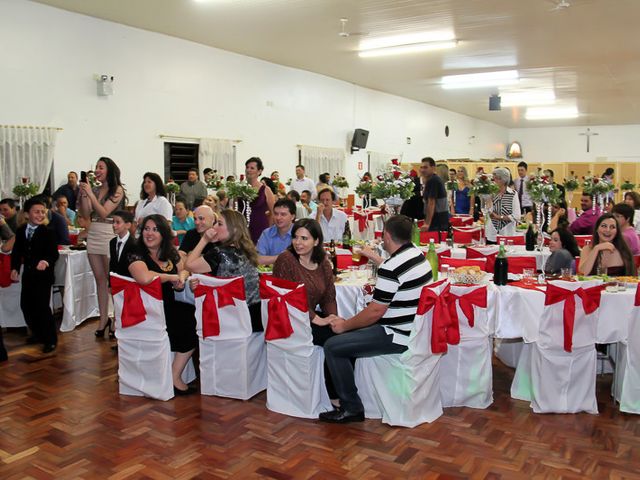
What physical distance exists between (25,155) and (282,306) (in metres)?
5.93

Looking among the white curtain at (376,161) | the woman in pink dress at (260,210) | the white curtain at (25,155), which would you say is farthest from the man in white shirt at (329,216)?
the white curtain at (376,161)

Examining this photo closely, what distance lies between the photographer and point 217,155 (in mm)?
11320

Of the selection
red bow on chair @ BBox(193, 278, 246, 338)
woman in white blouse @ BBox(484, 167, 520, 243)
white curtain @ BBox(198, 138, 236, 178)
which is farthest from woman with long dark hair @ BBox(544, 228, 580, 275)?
white curtain @ BBox(198, 138, 236, 178)

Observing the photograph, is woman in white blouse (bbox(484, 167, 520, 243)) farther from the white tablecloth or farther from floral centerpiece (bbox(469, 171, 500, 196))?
the white tablecloth

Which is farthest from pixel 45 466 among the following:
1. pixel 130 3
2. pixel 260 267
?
pixel 130 3

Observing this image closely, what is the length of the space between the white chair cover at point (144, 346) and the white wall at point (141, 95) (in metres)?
5.12

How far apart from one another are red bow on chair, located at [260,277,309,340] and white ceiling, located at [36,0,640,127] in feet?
16.9

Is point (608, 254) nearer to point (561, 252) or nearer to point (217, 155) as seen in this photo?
point (561, 252)

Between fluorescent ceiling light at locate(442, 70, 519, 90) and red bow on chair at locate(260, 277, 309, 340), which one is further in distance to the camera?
fluorescent ceiling light at locate(442, 70, 519, 90)

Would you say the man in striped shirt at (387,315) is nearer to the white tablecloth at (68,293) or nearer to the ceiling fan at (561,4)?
the white tablecloth at (68,293)

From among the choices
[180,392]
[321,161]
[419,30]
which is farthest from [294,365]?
[321,161]

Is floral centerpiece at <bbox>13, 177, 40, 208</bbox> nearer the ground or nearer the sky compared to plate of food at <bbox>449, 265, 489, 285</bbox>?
nearer the sky

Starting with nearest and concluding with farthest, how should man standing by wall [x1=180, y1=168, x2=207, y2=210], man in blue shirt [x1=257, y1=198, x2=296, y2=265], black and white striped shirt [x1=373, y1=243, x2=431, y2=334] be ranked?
black and white striped shirt [x1=373, y1=243, x2=431, y2=334]
man in blue shirt [x1=257, y1=198, x2=296, y2=265]
man standing by wall [x1=180, y1=168, x2=207, y2=210]

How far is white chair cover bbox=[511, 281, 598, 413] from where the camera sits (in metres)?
3.87
